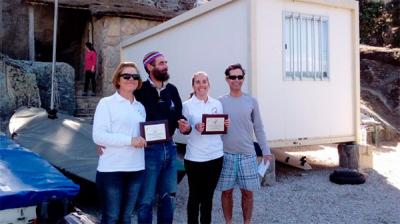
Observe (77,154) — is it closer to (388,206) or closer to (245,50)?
(245,50)

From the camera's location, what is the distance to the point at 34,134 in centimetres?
596

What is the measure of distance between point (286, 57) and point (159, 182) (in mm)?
4091

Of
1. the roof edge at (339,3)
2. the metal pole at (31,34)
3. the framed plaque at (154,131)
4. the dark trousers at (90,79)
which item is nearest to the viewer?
the framed plaque at (154,131)

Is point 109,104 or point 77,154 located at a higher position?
point 109,104

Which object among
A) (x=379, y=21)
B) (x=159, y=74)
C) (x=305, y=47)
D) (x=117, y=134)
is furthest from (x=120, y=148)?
(x=379, y=21)

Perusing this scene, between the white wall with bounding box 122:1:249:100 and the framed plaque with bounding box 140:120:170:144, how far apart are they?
332 cm

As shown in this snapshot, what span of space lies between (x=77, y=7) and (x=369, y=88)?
410 inches

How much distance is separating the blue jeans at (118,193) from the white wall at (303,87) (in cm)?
353

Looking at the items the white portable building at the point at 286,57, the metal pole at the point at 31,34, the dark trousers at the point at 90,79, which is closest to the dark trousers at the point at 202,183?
the white portable building at the point at 286,57

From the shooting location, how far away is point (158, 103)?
3441mm

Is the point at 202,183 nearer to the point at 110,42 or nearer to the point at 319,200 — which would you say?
the point at 319,200

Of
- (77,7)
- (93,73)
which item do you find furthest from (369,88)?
(77,7)

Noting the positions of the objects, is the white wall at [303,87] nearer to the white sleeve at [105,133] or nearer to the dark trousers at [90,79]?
the white sleeve at [105,133]

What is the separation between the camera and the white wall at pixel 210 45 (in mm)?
6566
